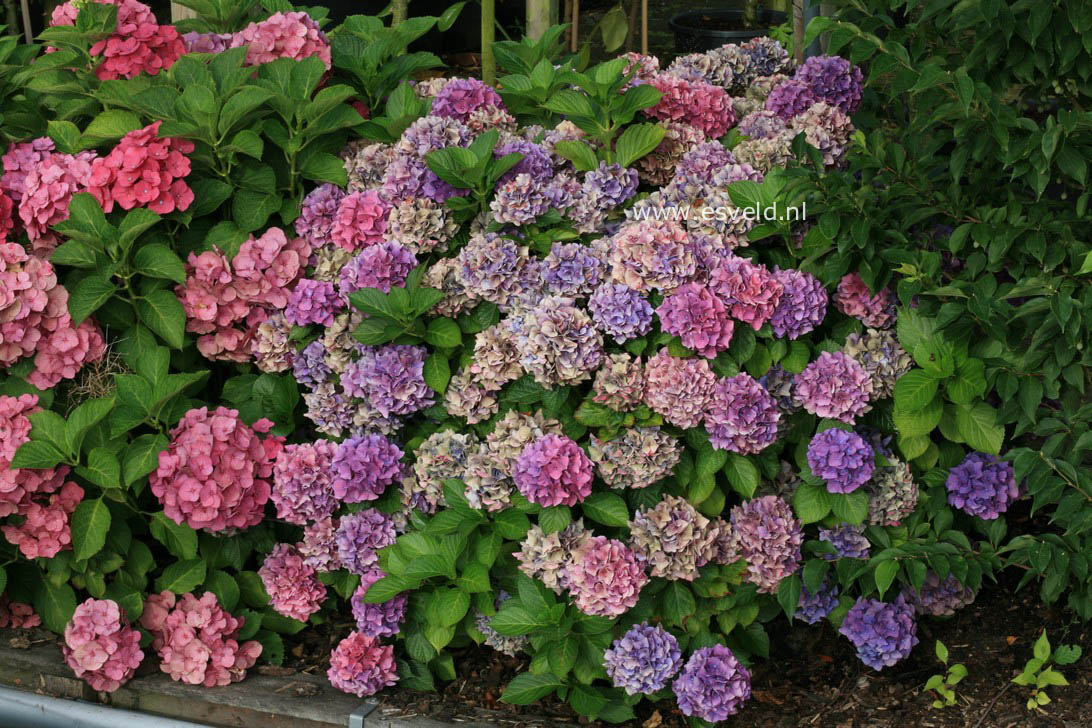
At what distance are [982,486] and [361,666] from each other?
56.2 inches

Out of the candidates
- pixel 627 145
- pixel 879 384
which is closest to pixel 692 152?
pixel 627 145

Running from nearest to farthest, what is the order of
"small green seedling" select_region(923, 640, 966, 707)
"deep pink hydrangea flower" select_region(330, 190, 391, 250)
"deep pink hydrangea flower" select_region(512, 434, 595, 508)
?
1. "deep pink hydrangea flower" select_region(512, 434, 595, 508)
2. "small green seedling" select_region(923, 640, 966, 707)
3. "deep pink hydrangea flower" select_region(330, 190, 391, 250)

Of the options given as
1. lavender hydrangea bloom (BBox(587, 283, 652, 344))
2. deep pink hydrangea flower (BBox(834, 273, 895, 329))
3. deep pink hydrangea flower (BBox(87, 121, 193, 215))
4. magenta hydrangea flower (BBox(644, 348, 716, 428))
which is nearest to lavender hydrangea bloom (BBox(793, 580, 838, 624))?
magenta hydrangea flower (BBox(644, 348, 716, 428))

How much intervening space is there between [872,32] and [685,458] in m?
1.07

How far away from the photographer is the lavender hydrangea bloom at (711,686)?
8.48 ft

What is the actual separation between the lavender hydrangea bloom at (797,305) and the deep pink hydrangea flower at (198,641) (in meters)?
1.43

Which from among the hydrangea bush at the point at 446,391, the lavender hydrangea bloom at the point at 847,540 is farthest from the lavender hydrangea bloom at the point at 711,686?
the lavender hydrangea bloom at the point at 847,540

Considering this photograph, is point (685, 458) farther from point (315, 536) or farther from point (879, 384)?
point (315, 536)

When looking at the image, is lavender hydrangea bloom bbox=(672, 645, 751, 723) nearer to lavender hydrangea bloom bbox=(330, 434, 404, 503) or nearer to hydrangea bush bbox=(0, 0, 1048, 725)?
hydrangea bush bbox=(0, 0, 1048, 725)

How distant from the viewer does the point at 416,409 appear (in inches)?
110

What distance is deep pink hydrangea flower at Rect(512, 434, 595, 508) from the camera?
2.55 meters

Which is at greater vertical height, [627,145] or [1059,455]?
[627,145]

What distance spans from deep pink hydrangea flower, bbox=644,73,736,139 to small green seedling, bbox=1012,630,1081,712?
145cm

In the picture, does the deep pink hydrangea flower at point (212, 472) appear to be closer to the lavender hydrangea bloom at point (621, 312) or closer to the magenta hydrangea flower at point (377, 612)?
the magenta hydrangea flower at point (377, 612)
